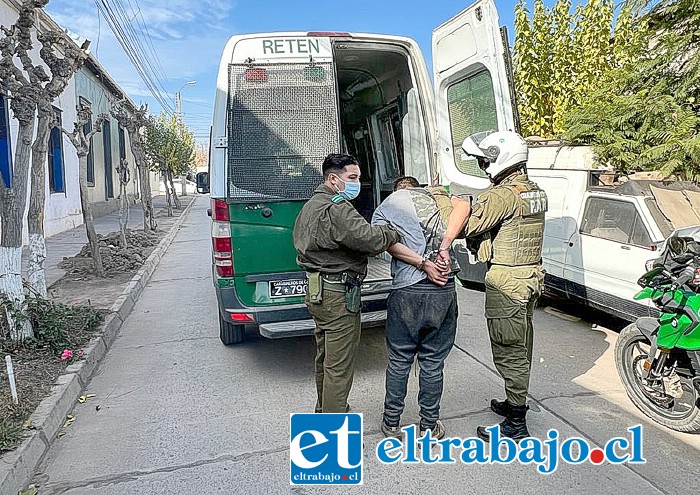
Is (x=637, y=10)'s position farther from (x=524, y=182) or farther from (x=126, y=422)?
(x=126, y=422)

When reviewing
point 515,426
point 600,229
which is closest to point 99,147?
point 600,229

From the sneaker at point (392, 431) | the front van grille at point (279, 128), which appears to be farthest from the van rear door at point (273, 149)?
the sneaker at point (392, 431)

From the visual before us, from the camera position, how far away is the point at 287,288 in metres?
4.45

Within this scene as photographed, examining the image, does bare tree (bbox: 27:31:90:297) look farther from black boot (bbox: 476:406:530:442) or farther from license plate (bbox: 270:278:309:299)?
black boot (bbox: 476:406:530:442)

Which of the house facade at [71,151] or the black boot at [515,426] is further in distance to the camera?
the house facade at [71,151]

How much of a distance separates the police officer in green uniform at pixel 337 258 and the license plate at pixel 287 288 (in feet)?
3.09

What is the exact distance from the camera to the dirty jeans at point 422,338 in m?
3.36

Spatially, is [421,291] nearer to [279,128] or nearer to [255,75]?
[279,128]

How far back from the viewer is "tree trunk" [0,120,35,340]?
4871 mm

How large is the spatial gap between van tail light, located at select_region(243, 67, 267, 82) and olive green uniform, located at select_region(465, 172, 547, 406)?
6.81 feet

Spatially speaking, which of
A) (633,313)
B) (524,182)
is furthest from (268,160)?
(633,313)

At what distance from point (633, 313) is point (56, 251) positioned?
10.6m

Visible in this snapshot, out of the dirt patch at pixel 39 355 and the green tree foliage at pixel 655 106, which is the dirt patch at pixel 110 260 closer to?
the dirt patch at pixel 39 355

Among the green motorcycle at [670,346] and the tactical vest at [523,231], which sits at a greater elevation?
the tactical vest at [523,231]
